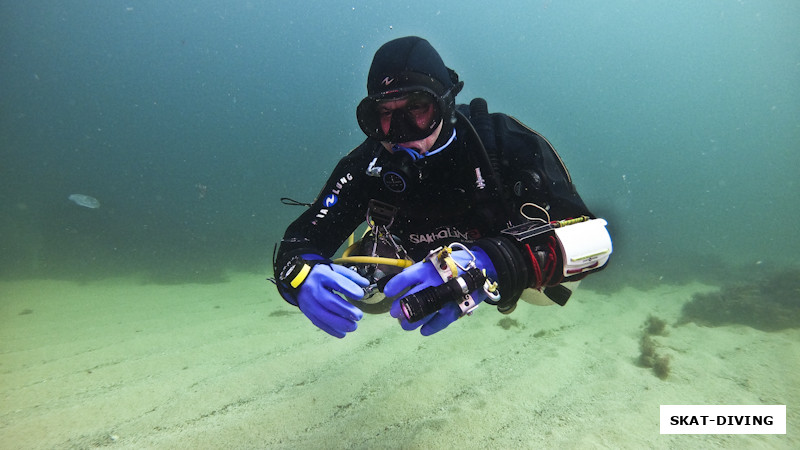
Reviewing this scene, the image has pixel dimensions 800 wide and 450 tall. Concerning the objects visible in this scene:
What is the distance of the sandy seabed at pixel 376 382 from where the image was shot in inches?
114

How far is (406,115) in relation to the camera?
2.26 meters

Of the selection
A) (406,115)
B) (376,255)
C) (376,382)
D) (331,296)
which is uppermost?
(406,115)

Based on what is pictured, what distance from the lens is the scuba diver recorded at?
1.58 meters

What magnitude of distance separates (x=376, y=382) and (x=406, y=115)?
2931 mm

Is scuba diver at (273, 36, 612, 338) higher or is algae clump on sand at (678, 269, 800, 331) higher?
scuba diver at (273, 36, 612, 338)

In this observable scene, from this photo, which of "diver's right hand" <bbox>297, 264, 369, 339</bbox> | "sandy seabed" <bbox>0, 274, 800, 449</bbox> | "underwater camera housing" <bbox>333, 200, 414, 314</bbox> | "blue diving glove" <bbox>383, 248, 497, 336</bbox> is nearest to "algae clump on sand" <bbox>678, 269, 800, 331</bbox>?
"sandy seabed" <bbox>0, 274, 800, 449</bbox>

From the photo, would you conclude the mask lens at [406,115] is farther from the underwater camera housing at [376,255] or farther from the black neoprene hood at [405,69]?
the underwater camera housing at [376,255]

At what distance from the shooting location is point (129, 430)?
9.85ft

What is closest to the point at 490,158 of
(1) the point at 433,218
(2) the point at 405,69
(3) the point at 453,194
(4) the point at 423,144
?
(3) the point at 453,194

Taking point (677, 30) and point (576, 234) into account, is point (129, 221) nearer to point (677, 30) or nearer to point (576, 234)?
point (576, 234)

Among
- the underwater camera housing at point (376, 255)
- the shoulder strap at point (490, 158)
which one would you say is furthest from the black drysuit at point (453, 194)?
the underwater camera housing at point (376, 255)

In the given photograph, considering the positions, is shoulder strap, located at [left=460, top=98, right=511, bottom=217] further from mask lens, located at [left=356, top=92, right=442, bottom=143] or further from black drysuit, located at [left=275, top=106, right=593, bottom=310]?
mask lens, located at [left=356, top=92, right=442, bottom=143]

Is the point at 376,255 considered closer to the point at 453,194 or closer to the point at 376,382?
the point at 453,194

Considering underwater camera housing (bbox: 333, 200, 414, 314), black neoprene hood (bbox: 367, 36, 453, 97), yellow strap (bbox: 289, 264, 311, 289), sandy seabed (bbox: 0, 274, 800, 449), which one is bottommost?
sandy seabed (bbox: 0, 274, 800, 449)
